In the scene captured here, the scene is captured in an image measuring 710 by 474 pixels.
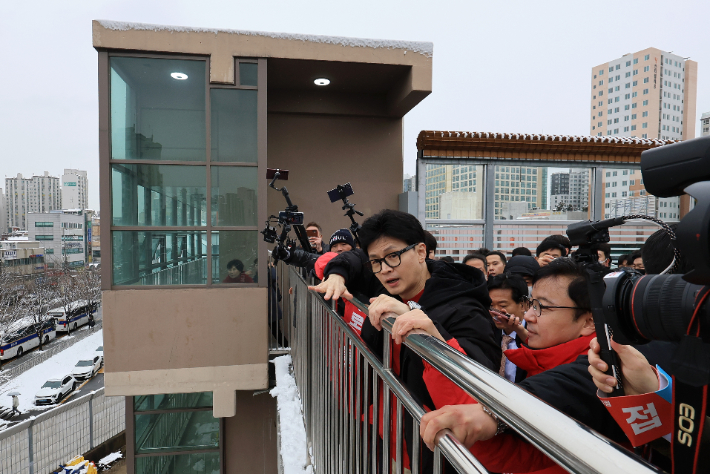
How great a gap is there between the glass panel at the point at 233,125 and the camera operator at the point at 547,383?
14.9 ft

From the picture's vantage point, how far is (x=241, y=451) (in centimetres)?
662

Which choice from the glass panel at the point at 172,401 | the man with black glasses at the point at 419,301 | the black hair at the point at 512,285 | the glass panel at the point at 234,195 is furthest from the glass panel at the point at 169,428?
the black hair at the point at 512,285

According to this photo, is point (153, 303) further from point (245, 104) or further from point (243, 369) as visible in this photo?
point (245, 104)

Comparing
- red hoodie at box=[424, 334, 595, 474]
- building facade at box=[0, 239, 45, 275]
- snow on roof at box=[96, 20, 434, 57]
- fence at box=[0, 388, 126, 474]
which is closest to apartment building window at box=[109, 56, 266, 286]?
snow on roof at box=[96, 20, 434, 57]

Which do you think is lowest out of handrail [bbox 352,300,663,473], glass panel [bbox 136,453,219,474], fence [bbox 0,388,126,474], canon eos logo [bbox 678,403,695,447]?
fence [bbox 0,388,126,474]

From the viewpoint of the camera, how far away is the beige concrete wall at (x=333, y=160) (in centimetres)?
706

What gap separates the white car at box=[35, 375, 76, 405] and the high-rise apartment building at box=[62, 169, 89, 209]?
2627 inches

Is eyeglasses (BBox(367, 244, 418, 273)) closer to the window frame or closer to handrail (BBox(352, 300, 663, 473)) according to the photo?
handrail (BBox(352, 300, 663, 473))

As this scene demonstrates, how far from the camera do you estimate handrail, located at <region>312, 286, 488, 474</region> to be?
79 cm

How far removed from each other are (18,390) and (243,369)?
1086 inches

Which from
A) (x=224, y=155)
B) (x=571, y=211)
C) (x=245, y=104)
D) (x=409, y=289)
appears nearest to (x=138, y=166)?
(x=224, y=155)

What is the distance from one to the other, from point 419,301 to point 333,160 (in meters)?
5.70

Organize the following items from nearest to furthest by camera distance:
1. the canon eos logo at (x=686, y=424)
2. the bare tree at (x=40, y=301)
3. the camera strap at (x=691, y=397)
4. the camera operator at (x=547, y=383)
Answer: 1. the camera strap at (x=691, y=397)
2. the canon eos logo at (x=686, y=424)
3. the camera operator at (x=547, y=383)
4. the bare tree at (x=40, y=301)

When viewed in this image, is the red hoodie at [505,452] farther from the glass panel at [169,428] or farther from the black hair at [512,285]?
the glass panel at [169,428]
